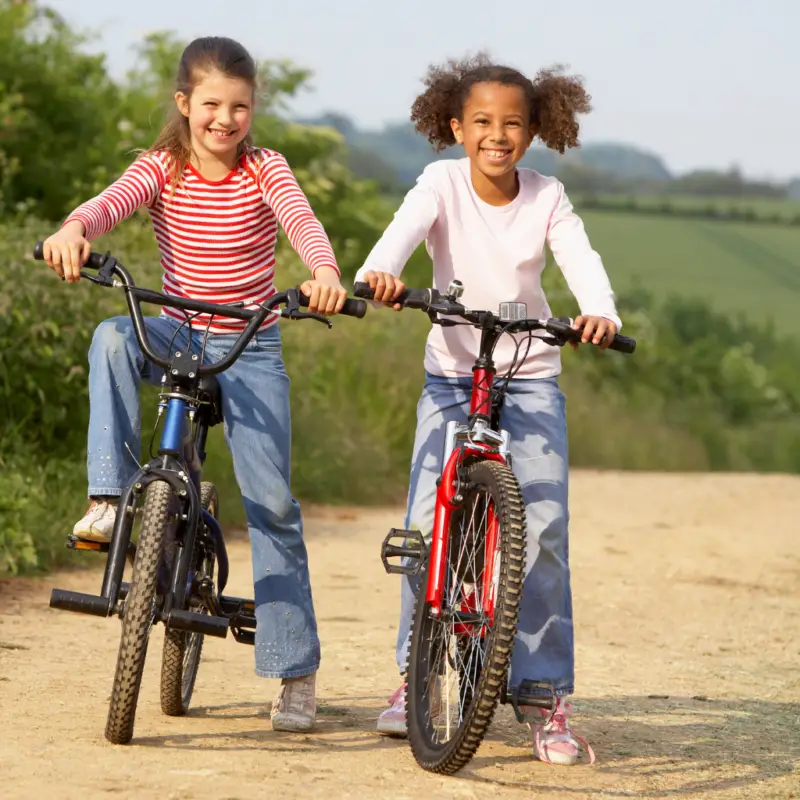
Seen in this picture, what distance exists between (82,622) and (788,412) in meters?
24.9

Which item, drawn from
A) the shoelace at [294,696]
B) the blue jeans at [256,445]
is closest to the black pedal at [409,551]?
the blue jeans at [256,445]

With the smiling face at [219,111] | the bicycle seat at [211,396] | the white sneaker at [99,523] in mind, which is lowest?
the white sneaker at [99,523]

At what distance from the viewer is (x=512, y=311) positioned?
4.63 meters

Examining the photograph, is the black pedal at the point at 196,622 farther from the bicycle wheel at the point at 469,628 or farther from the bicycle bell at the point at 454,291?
the bicycle bell at the point at 454,291

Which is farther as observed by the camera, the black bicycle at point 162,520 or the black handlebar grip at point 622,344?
the black handlebar grip at point 622,344

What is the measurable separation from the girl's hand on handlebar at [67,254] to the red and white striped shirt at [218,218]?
38 centimetres

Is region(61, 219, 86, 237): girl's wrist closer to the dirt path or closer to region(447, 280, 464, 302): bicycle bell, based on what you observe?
region(447, 280, 464, 302): bicycle bell

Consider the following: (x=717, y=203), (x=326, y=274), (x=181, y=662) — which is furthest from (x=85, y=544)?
(x=717, y=203)

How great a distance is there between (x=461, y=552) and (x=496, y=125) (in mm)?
1309

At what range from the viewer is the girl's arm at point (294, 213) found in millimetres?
4738

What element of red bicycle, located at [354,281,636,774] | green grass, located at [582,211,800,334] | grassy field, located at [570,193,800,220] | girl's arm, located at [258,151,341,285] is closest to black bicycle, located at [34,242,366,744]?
girl's arm, located at [258,151,341,285]

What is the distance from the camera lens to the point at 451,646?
4.67 m

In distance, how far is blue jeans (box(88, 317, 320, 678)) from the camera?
15.0ft

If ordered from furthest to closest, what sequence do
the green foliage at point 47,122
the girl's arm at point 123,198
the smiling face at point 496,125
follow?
the green foliage at point 47,122 → the smiling face at point 496,125 → the girl's arm at point 123,198
